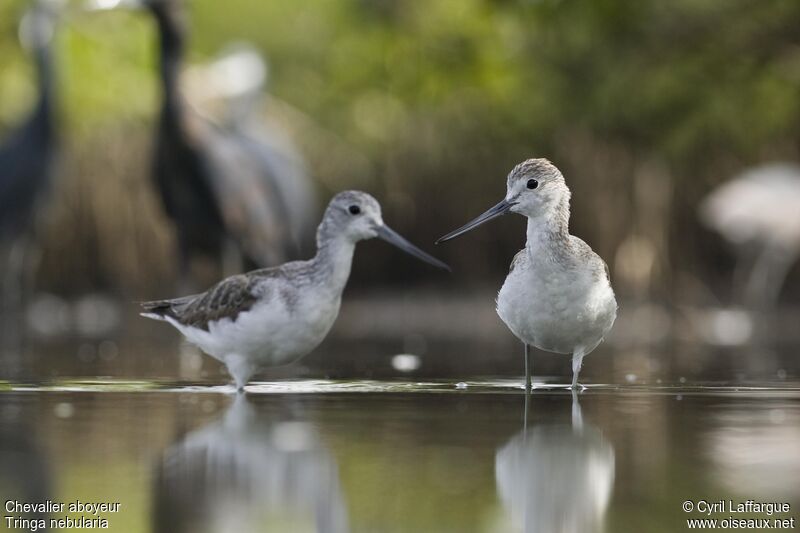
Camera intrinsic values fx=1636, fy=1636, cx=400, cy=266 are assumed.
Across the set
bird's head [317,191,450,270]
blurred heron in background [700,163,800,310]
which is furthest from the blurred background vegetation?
bird's head [317,191,450,270]

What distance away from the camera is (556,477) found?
5324 millimetres

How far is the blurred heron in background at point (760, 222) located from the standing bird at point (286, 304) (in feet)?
36.2

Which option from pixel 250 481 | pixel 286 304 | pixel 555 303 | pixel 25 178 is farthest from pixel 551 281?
pixel 25 178

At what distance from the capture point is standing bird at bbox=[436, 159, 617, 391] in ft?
26.1

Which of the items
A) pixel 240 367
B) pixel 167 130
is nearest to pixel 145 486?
pixel 240 367

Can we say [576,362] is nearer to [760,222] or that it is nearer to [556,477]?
[556,477]

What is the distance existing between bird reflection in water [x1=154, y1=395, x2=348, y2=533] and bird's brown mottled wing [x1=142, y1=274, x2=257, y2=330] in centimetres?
155

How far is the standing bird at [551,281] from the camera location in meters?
7.96

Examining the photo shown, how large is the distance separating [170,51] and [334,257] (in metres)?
8.77

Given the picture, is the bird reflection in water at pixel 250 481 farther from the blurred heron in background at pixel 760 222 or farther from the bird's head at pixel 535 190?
the blurred heron in background at pixel 760 222

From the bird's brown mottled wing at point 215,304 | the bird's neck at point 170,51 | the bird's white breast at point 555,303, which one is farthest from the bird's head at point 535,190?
the bird's neck at point 170,51

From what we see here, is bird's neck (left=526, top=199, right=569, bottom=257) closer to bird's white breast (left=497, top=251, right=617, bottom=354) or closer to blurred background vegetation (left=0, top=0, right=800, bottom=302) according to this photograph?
bird's white breast (left=497, top=251, right=617, bottom=354)

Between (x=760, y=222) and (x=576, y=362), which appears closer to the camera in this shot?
(x=576, y=362)

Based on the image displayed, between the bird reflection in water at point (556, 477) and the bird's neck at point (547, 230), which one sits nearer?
the bird reflection in water at point (556, 477)
